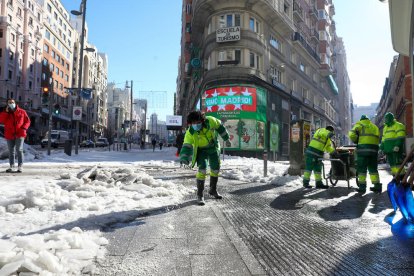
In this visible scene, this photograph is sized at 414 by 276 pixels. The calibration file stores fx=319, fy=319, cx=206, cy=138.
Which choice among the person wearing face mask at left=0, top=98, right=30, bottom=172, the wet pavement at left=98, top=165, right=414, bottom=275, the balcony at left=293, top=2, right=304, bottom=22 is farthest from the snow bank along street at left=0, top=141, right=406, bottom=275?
the balcony at left=293, top=2, right=304, bottom=22

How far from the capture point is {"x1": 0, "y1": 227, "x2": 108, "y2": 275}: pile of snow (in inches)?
82.3

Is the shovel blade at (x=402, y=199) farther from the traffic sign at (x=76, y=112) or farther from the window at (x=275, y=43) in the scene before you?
the window at (x=275, y=43)

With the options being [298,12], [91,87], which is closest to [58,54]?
[91,87]

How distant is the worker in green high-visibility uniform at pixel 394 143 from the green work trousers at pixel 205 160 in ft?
13.8

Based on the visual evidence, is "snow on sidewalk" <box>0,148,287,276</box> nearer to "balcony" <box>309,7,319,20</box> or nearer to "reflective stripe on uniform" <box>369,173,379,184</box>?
"reflective stripe on uniform" <box>369,173,379,184</box>

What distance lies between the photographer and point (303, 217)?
14.6 ft

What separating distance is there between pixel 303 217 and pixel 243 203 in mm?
1204

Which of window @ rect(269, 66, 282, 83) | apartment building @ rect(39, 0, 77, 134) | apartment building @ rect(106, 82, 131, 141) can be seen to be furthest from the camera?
apartment building @ rect(106, 82, 131, 141)

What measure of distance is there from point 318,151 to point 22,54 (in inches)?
2232

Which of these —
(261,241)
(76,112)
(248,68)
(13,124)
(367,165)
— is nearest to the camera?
(261,241)

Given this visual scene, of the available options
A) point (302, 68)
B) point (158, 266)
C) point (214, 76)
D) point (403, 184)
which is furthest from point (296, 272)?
point (302, 68)

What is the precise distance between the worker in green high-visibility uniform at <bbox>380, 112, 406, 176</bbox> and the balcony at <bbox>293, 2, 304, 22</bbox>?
3382cm

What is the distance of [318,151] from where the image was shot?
25.2 feet

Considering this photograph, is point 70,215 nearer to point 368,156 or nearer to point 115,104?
point 368,156
